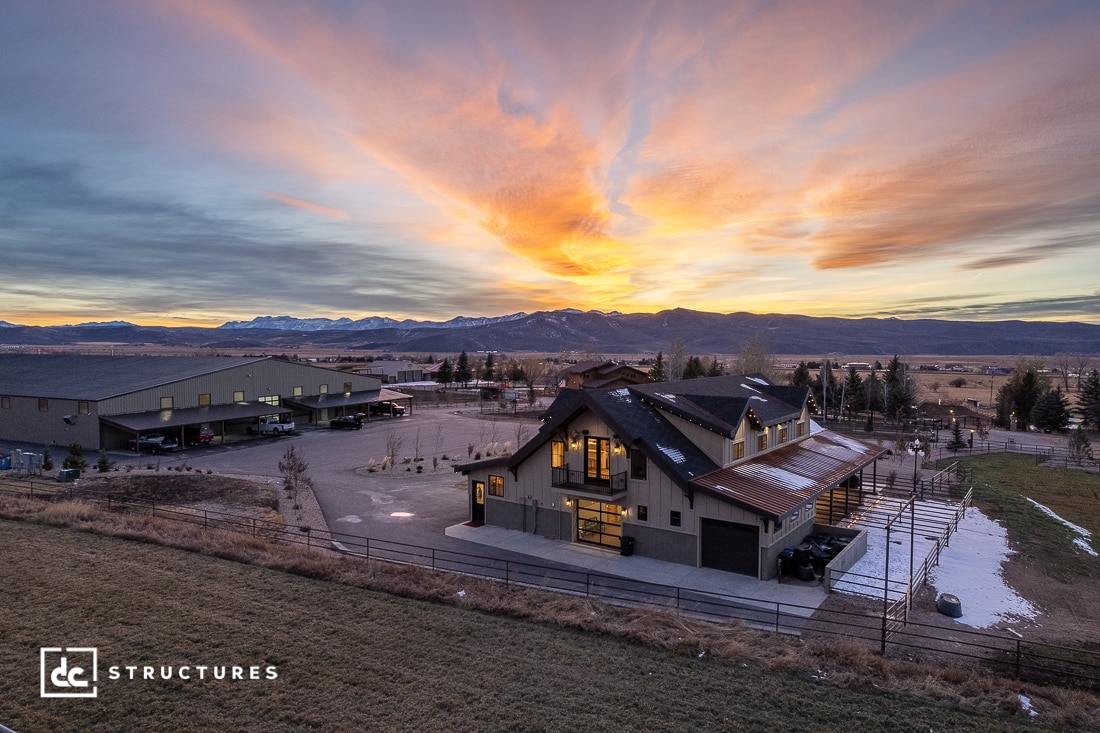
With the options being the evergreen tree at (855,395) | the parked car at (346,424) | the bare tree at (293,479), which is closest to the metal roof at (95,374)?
the parked car at (346,424)

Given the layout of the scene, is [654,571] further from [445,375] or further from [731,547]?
[445,375]

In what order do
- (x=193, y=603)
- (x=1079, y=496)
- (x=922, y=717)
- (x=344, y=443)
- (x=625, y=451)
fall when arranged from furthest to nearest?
(x=344, y=443), (x=1079, y=496), (x=625, y=451), (x=193, y=603), (x=922, y=717)

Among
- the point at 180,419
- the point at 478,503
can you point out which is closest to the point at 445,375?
the point at 180,419

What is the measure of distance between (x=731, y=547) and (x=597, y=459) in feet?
21.7

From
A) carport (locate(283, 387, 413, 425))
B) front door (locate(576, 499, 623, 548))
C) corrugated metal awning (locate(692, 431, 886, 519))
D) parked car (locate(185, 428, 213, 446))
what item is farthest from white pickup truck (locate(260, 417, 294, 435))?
corrugated metal awning (locate(692, 431, 886, 519))

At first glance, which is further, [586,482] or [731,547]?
[586,482]

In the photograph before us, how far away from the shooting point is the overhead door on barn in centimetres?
2233

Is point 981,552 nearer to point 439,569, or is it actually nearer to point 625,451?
point 625,451

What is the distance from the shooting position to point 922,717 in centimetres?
1227

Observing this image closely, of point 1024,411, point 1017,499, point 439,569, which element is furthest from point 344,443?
point 1024,411

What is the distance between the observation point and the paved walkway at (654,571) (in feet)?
67.7

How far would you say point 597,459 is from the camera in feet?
85.0

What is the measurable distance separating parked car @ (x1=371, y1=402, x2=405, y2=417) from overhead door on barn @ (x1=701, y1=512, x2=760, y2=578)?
59429 mm

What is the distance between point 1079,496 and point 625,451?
112 ft
